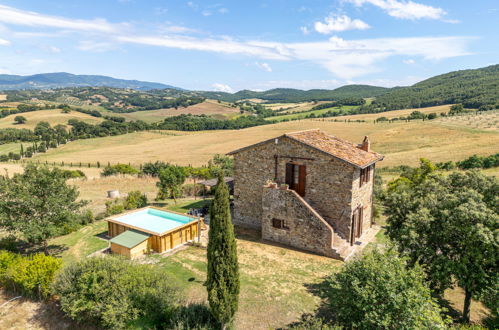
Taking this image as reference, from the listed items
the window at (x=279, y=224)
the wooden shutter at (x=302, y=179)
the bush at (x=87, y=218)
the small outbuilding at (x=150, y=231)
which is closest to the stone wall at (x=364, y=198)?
the wooden shutter at (x=302, y=179)

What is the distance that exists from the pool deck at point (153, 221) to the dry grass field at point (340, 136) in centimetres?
3717

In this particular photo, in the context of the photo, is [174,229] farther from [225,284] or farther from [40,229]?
[225,284]

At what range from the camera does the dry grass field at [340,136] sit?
184 feet

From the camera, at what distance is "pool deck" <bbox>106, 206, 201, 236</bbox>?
21594 millimetres

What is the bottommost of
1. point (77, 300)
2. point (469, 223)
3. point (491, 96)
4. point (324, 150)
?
point (77, 300)

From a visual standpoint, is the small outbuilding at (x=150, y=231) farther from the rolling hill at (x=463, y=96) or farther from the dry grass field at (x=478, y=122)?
the rolling hill at (x=463, y=96)

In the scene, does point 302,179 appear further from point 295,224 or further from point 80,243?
point 80,243

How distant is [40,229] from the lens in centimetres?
1898

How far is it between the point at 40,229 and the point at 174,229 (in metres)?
8.05

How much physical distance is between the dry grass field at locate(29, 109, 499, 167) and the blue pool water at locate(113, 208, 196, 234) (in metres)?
36.8

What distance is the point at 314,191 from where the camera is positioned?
68.6ft

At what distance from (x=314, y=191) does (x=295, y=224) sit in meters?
2.61

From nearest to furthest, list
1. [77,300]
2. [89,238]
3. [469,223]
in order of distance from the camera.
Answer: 1. [469,223]
2. [77,300]
3. [89,238]

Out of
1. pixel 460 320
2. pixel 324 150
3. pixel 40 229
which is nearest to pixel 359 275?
pixel 460 320
